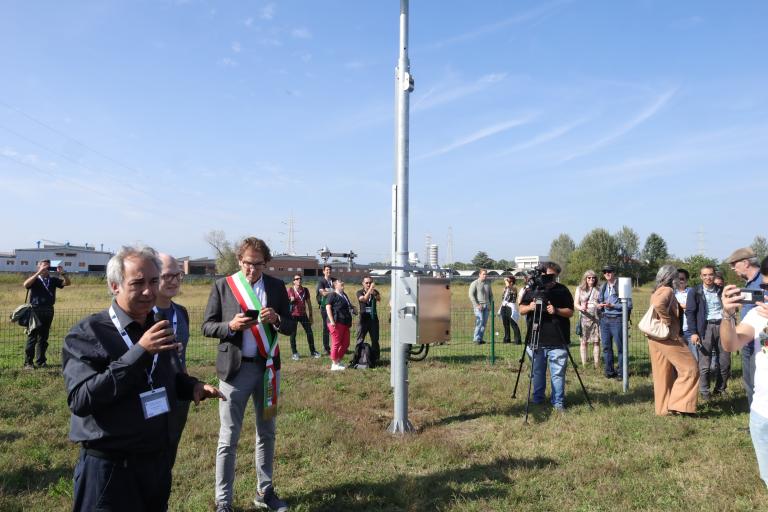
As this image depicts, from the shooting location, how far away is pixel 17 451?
542cm

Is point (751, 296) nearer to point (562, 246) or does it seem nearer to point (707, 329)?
point (707, 329)

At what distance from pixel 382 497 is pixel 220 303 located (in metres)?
2.04

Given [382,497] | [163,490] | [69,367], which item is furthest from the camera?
[382,497]

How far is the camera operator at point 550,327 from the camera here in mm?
6906

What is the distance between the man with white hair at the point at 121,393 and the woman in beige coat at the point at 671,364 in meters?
5.82

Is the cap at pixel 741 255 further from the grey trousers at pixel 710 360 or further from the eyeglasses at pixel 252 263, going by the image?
the eyeglasses at pixel 252 263

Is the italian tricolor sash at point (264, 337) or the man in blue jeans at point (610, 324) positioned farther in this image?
the man in blue jeans at point (610, 324)

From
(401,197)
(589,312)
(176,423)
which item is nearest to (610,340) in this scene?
(589,312)

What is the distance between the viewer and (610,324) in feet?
30.6

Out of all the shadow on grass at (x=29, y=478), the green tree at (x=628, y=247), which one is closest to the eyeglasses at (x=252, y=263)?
the shadow on grass at (x=29, y=478)

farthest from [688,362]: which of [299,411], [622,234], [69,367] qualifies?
[622,234]

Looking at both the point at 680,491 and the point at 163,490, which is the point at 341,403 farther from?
the point at 163,490

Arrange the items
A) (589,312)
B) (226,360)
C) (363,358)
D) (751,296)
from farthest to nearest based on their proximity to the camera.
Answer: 1. (363,358)
2. (589,312)
3. (226,360)
4. (751,296)

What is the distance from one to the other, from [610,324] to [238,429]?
23.7 feet
